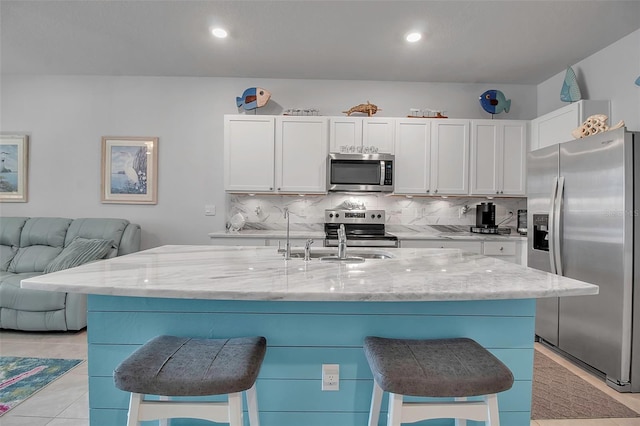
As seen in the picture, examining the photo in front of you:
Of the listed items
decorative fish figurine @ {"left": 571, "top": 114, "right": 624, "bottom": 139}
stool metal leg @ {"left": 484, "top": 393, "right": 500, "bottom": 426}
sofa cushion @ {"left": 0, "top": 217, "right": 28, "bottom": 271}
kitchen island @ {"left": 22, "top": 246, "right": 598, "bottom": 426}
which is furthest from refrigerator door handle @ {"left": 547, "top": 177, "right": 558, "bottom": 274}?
sofa cushion @ {"left": 0, "top": 217, "right": 28, "bottom": 271}

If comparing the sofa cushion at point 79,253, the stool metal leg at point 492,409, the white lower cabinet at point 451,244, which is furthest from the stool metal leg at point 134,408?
the white lower cabinet at point 451,244

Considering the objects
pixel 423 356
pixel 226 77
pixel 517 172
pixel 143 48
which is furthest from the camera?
pixel 226 77

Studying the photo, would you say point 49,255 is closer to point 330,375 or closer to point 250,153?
point 250,153

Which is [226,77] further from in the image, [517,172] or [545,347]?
[545,347]

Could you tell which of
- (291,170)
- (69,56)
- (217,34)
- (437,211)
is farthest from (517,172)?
(69,56)

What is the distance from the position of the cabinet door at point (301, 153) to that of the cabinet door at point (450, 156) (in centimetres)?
118

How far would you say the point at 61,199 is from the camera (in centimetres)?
422

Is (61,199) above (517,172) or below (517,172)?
below

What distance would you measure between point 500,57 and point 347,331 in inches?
130

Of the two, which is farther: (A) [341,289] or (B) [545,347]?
(B) [545,347]

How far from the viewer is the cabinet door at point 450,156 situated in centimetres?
389

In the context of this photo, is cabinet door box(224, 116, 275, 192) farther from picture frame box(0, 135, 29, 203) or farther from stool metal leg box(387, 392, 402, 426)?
stool metal leg box(387, 392, 402, 426)

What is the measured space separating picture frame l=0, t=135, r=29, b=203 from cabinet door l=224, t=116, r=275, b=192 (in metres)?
2.48

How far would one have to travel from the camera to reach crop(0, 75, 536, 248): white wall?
420cm
